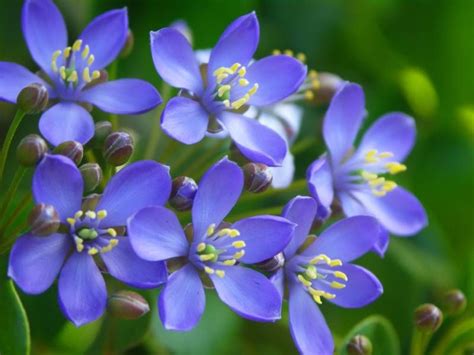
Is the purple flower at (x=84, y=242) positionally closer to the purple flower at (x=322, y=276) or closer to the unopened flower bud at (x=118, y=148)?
the unopened flower bud at (x=118, y=148)

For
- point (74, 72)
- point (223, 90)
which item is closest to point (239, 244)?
point (223, 90)

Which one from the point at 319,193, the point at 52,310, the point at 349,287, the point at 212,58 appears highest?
the point at 212,58

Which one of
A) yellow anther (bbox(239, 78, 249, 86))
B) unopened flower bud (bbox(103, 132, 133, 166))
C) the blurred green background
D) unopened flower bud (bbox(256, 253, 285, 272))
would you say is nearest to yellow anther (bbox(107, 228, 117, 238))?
unopened flower bud (bbox(103, 132, 133, 166))

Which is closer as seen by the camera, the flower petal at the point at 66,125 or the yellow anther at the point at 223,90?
the flower petal at the point at 66,125

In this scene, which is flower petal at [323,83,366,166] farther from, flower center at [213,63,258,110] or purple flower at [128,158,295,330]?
purple flower at [128,158,295,330]

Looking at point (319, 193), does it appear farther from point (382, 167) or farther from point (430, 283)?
point (430, 283)

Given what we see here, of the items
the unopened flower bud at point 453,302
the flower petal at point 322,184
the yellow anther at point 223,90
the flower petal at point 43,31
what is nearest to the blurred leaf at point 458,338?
the unopened flower bud at point 453,302

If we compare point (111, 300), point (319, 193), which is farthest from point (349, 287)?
point (111, 300)
